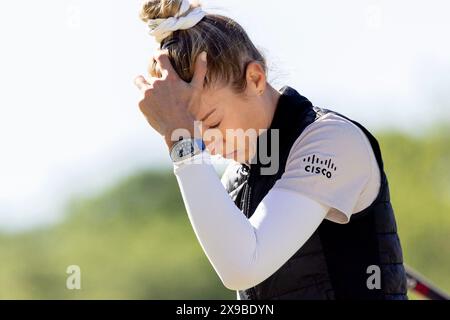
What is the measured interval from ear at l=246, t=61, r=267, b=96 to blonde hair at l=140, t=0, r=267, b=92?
2cm

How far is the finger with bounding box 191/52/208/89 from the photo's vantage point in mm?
4105

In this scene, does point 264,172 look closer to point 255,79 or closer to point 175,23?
point 255,79

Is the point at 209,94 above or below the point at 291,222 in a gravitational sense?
above

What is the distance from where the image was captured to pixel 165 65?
412 centimetres

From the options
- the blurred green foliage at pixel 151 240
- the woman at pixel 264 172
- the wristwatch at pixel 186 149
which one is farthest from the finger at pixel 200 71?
the blurred green foliage at pixel 151 240

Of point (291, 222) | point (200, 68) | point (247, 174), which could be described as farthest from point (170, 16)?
point (291, 222)

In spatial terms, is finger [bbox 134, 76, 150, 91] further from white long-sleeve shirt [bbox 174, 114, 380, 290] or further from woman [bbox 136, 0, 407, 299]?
white long-sleeve shirt [bbox 174, 114, 380, 290]

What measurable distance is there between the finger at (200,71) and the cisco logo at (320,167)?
1.53 feet

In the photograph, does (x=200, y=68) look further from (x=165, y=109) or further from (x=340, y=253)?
(x=340, y=253)

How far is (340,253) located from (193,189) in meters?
0.61

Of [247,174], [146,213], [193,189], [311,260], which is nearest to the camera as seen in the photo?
[193,189]

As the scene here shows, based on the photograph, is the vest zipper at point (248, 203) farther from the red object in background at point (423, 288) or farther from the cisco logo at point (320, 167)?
the red object in background at point (423, 288)

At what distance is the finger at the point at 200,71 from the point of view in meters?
4.11
